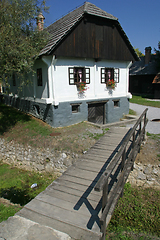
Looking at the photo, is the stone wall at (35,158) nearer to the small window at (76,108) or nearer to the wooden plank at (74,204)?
the wooden plank at (74,204)

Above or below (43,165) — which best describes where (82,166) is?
above

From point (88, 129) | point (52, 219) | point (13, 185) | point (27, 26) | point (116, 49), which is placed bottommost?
point (13, 185)

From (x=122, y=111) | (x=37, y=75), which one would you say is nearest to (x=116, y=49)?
(x=122, y=111)

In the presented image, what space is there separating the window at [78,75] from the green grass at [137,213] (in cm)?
781

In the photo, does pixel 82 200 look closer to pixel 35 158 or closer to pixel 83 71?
pixel 35 158

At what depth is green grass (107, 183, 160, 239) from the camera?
5656 mm

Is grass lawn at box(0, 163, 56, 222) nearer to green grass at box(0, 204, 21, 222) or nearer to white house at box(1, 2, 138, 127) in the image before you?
green grass at box(0, 204, 21, 222)

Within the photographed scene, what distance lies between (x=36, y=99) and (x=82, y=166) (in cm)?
792

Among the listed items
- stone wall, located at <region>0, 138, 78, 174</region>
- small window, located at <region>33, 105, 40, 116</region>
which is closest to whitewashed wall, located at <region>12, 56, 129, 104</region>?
small window, located at <region>33, 105, 40, 116</region>

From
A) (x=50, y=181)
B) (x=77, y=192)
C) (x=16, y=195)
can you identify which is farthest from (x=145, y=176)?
(x=16, y=195)

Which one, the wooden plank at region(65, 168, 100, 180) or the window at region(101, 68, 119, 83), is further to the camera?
the window at region(101, 68, 119, 83)

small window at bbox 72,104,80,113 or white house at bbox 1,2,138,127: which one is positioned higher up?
white house at bbox 1,2,138,127

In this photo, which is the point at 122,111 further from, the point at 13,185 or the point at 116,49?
the point at 13,185

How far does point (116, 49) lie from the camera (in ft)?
46.3
